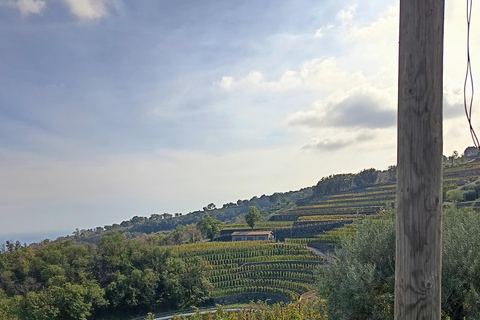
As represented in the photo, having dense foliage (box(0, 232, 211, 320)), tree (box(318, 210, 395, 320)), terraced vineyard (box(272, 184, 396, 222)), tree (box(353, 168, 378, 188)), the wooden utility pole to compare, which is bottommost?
dense foliage (box(0, 232, 211, 320))

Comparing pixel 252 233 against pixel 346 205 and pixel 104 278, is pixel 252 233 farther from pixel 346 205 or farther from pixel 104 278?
pixel 104 278

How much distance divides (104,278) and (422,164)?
28884 mm

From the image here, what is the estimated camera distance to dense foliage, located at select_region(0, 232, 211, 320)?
23.2 meters

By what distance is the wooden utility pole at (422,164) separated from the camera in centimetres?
140

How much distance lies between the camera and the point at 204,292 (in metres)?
25.2

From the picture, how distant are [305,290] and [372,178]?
3897 centimetres

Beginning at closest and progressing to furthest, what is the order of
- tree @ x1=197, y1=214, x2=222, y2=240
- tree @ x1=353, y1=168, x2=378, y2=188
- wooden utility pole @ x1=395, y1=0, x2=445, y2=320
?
wooden utility pole @ x1=395, y1=0, x2=445, y2=320, tree @ x1=197, y1=214, x2=222, y2=240, tree @ x1=353, y1=168, x2=378, y2=188

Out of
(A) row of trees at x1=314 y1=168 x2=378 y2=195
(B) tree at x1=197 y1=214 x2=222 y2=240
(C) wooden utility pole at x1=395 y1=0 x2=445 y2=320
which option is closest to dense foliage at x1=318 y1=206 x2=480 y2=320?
(C) wooden utility pole at x1=395 y1=0 x2=445 y2=320

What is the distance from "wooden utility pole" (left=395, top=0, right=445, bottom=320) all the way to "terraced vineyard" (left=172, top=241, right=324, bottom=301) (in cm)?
1917

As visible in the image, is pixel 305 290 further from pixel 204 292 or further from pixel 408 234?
pixel 408 234

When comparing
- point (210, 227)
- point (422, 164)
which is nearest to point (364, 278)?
point (422, 164)

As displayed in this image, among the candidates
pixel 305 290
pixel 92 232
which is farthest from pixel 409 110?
pixel 92 232

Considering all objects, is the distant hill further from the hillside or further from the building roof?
the building roof

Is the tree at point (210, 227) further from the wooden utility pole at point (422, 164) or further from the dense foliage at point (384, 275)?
the wooden utility pole at point (422, 164)
